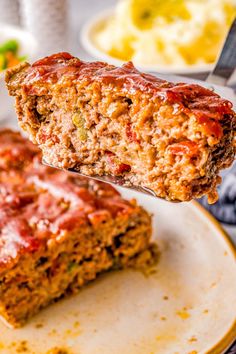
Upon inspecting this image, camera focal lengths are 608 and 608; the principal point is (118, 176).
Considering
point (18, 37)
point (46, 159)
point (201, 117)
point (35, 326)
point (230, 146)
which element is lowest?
point (35, 326)

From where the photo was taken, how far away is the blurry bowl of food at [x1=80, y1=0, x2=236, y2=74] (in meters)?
Answer: 6.99

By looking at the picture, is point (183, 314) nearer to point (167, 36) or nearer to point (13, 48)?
point (167, 36)

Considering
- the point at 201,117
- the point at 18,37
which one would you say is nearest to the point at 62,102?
the point at 201,117

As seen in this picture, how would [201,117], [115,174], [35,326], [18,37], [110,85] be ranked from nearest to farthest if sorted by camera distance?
1. [201,117]
2. [110,85]
3. [115,174]
4. [35,326]
5. [18,37]

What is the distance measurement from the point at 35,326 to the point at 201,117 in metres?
2.10

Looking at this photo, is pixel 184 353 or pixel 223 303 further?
pixel 223 303

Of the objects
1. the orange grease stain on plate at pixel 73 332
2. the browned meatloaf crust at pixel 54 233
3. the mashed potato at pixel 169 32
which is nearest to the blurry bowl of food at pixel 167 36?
the mashed potato at pixel 169 32

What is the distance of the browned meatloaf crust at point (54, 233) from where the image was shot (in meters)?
4.30

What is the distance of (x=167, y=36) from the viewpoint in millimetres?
7023

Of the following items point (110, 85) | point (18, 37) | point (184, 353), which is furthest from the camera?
point (18, 37)

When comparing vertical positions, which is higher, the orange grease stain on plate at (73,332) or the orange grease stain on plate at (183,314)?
the orange grease stain on plate at (183,314)

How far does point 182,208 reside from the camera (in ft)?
17.2

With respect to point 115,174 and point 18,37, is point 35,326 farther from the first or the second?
point 18,37

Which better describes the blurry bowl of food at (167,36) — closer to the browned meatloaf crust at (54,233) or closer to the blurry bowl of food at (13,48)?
the blurry bowl of food at (13,48)
